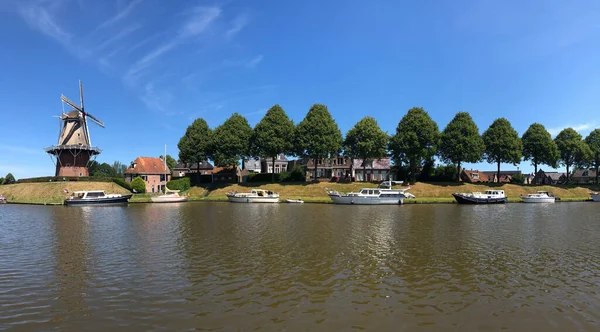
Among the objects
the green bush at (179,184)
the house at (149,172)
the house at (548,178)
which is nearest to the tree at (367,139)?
the green bush at (179,184)

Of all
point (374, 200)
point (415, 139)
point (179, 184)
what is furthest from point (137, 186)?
point (415, 139)

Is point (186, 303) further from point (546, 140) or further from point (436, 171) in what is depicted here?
point (546, 140)

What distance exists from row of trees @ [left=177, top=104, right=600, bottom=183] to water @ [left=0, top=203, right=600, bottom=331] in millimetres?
58177

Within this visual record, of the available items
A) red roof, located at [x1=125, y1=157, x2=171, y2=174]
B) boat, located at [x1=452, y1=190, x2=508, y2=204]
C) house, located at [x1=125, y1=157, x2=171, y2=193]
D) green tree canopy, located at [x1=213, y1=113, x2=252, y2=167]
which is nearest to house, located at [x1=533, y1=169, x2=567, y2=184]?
boat, located at [x1=452, y1=190, x2=508, y2=204]

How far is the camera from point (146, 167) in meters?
94.5

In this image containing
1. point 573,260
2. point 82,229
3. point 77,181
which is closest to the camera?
point 573,260

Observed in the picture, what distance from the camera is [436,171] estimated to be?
86688 millimetres

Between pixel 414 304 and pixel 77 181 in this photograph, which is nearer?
pixel 414 304

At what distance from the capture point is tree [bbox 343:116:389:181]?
83625mm

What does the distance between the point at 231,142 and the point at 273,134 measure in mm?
11318

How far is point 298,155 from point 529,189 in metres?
58.5

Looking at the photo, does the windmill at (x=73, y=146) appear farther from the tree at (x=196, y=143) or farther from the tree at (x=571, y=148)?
the tree at (x=571, y=148)

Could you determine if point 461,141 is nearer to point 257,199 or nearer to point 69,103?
point 257,199

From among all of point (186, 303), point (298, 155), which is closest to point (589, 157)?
point (298, 155)
